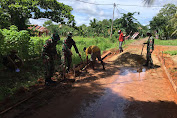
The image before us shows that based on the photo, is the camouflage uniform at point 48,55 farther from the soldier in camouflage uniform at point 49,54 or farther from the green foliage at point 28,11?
the green foliage at point 28,11

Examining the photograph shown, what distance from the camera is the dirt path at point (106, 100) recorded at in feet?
10.6

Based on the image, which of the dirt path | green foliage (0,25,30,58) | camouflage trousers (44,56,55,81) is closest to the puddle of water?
the dirt path

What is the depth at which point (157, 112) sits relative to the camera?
10.8ft

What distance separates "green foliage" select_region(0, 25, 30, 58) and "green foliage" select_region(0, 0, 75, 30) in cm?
123

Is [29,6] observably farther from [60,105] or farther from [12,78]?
[60,105]

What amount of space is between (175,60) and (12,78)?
30.2ft

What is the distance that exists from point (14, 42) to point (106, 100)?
183 inches

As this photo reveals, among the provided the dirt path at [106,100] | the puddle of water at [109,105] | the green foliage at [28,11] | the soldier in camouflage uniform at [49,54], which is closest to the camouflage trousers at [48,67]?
the soldier in camouflage uniform at [49,54]

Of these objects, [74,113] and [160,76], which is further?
[160,76]

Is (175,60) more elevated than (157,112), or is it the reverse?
(175,60)

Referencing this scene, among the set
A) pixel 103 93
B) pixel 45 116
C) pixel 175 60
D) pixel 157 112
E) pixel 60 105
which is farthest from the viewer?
pixel 175 60

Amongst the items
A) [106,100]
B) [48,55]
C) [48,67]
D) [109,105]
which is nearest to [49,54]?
[48,55]

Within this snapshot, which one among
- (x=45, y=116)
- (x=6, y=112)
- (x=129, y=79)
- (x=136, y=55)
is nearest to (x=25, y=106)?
(x=6, y=112)

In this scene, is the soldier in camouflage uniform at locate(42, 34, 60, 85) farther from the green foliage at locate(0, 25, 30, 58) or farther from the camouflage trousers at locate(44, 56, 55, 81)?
the green foliage at locate(0, 25, 30, 58)
